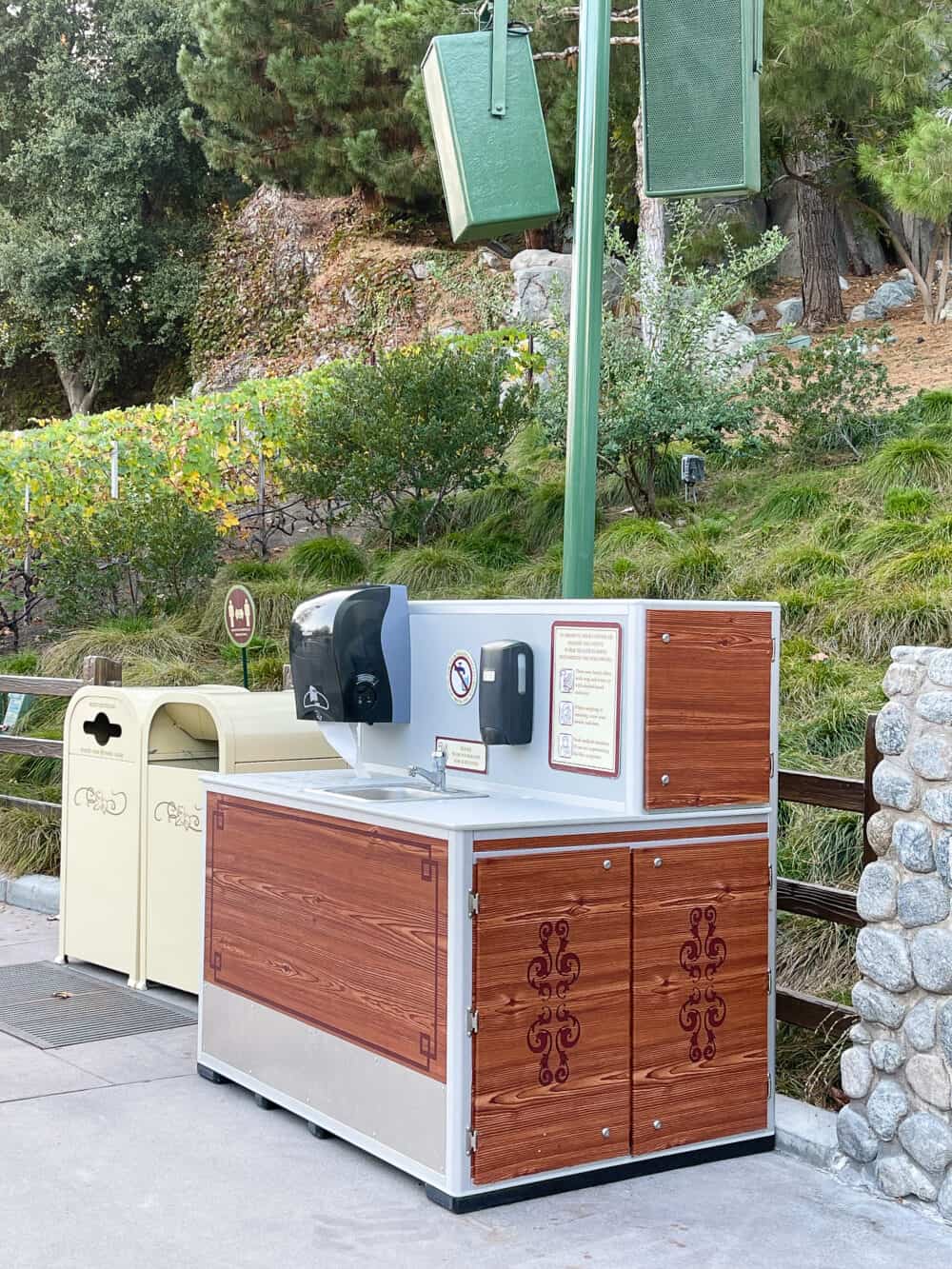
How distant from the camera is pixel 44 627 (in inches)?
558

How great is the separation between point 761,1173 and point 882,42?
490 inches

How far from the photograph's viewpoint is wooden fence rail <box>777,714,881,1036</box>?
182 inches

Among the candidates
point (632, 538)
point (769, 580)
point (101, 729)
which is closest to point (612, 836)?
point (101, 729)

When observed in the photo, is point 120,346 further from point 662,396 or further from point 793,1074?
point 793,1074

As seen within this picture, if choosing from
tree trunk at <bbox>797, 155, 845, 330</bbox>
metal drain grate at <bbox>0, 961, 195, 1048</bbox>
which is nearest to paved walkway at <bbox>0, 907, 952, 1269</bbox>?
metal drain grate at <bbox>0, 961, 195, 1048</bbox>

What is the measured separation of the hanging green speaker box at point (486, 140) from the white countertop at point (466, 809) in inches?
84.0

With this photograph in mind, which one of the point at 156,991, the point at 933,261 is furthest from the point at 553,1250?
the point at 933,261

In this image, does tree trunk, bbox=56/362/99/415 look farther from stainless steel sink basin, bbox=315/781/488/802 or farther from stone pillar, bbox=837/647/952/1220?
stone pillar, bbox=837/647/952/1220

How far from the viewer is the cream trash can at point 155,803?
605cm

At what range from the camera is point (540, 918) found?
408 centimetres

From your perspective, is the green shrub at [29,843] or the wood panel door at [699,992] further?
the green shrub at [29,843]

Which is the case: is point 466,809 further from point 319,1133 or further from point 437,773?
point 319,1133

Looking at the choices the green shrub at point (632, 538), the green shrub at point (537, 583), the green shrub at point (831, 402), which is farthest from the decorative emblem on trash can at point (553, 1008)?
the green shrub at point (831, 402)

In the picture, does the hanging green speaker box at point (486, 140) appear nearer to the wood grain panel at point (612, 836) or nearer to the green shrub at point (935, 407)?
the wood grain panel at point (612, 836)
